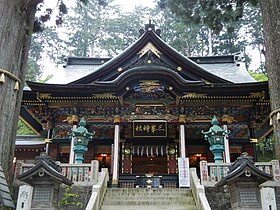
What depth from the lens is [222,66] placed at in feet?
58.6

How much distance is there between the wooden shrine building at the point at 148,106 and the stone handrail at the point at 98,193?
2772mm

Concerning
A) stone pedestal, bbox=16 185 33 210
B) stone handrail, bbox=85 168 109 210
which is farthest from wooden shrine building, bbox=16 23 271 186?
stone pedestal, bbox=16 185 33 210

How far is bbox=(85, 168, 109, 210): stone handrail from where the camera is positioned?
728 centimetres

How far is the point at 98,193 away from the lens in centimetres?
802

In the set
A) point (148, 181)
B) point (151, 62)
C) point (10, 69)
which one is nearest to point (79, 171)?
point (148, 181)

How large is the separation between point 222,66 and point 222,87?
606cm

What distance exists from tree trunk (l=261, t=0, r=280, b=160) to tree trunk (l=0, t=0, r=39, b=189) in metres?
5.62

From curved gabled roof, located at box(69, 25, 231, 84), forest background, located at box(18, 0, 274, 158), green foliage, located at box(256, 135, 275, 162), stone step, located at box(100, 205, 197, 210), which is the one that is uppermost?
forest background, located at box(18, 0, 274, 158)

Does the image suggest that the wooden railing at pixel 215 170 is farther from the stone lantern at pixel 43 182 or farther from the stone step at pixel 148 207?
the stone lantern at pixel 43 182

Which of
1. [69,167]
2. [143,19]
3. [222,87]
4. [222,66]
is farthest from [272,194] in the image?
[143,19]

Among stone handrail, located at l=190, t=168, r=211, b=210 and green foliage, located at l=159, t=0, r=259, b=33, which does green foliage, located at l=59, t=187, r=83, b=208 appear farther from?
green foliage, located at l=159, t=0, r=259, b=33

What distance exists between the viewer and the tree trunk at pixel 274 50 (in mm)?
7234

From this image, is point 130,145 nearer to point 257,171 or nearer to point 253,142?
point 253,142

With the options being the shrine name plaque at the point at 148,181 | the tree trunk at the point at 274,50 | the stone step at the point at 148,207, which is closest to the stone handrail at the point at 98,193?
the stone step at the point at 148,207
